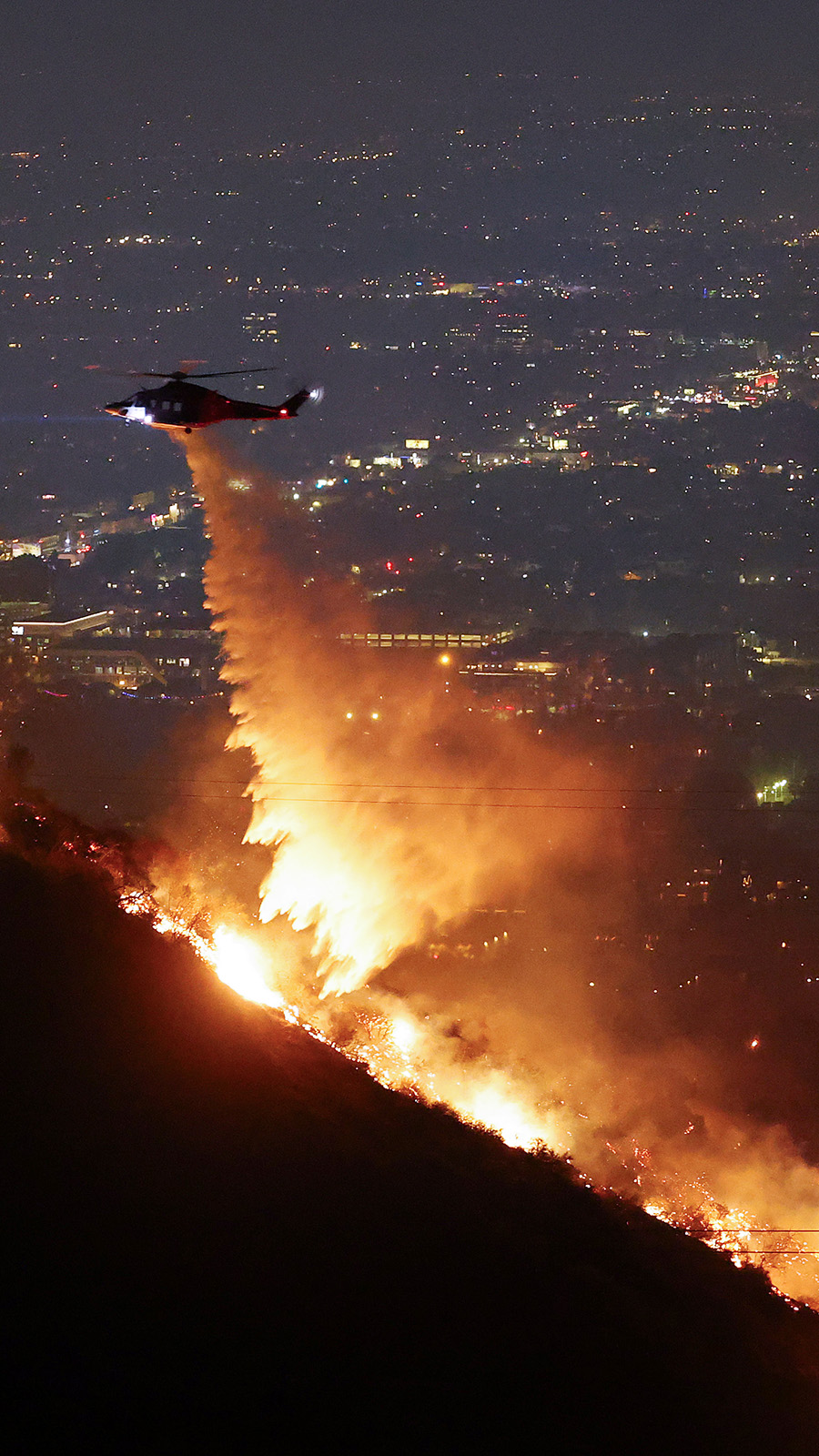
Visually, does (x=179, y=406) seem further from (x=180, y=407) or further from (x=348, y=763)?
(x=348, y=763)

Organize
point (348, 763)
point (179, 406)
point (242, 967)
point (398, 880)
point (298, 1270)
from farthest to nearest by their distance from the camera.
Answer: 1. point (348, 763)
2. point (398, 880)
3. point (242, 967)
4. point (179, 406)
5. point (298, 1270)

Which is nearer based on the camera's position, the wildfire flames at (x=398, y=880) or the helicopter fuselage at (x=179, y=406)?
the helicopter fuselage at (x=179, y=406)

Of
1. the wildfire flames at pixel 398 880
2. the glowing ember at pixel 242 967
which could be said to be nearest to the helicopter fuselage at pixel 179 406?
the wildfire flames at pixel 398 880

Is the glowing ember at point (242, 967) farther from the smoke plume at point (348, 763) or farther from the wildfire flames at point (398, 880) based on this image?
the smoke plume at point (348, 763)

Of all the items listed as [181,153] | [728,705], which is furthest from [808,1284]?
[181,153]

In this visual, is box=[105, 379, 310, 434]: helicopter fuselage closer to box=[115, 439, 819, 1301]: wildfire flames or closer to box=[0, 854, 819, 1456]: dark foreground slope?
box=[115, 439, 819, 1301]: wildfire flames

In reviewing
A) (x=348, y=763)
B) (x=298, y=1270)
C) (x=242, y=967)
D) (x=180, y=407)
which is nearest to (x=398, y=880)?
(x=348, y=763)
